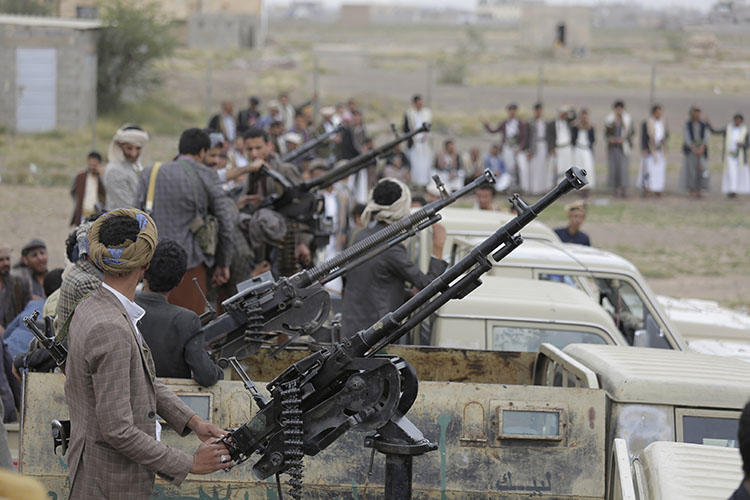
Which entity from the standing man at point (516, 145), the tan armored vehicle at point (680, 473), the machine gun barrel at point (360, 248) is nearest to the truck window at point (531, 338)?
the machine gun barrel at point (360, 248)

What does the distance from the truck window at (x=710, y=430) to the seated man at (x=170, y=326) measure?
2.16m

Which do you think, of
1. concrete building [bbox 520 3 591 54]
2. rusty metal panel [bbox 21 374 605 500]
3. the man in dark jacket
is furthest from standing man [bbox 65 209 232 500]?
concrete building [bbox 520 3 591 54]

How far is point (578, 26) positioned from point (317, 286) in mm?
70982

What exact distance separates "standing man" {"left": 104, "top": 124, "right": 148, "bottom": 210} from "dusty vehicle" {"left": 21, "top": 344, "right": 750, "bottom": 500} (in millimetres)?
4128

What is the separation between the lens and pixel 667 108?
37.9 meters

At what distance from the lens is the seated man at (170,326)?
5.27 metres

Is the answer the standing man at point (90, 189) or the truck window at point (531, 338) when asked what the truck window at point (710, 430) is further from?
the standing man at point (90, 189)

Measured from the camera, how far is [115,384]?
12.4ft

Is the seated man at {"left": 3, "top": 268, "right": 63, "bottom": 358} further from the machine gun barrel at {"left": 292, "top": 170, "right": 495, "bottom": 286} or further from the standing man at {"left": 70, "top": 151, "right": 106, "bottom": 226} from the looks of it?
the standing man at {"left": 70, "top": 151, "right": 106, "bottom": 226}

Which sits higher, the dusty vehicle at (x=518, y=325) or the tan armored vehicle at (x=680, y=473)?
the tan armored vehicle at (x=680, y=473)

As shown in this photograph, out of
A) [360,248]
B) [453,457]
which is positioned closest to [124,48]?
[360,248]

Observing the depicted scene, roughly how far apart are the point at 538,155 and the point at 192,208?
53.5 feet

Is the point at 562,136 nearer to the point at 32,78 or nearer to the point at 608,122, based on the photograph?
the point at 608,122

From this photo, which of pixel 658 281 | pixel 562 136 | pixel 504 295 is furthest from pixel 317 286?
pixel 562 136
